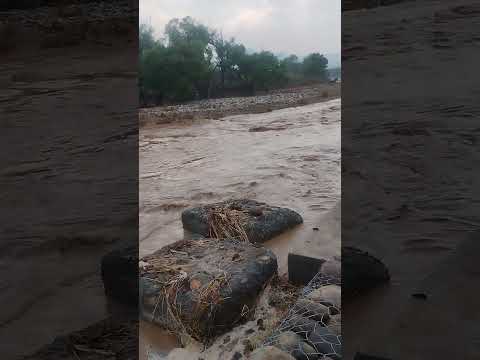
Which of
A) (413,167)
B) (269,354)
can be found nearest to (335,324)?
(269,354)

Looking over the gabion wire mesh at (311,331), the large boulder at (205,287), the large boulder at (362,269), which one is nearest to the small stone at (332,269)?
the gabion wire mesh at (311,331)

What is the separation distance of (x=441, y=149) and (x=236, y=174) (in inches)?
298

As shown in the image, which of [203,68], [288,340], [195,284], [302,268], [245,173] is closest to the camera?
[288,340]

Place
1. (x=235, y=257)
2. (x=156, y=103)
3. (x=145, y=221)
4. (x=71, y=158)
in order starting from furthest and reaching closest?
(x=156, y=103) → (x=145, y=221) → (x=235, y=257) → (x=71, y=158)

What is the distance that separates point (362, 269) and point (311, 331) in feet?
6.03

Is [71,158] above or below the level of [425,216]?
above

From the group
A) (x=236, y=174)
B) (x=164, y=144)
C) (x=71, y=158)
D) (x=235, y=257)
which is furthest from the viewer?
(x=164, y=144)

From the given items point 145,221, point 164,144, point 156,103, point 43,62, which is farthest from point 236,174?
point 156,103

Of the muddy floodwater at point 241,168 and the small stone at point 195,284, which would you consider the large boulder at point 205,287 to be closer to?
the small stone at point 195,284

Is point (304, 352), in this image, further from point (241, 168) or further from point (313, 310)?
point (241, 168)

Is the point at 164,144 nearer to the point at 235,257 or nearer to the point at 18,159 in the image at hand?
the point at 235,257

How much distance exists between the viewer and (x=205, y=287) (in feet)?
11.7

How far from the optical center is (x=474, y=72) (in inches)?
45.5

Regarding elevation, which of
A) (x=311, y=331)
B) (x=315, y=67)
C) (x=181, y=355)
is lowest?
(x=181, y=355)
